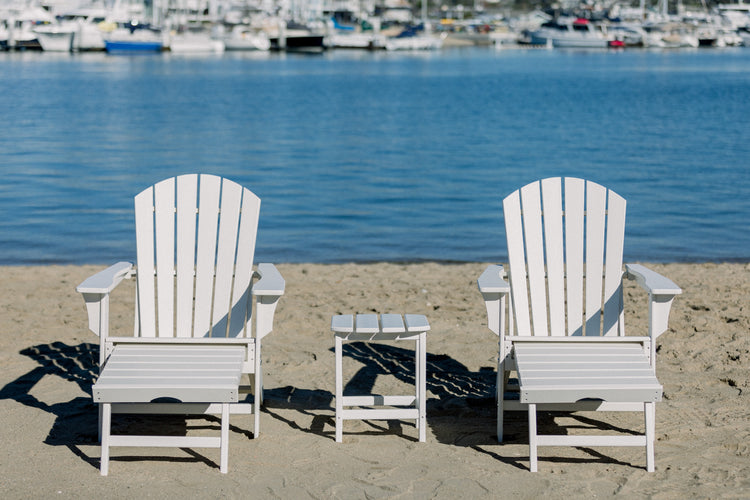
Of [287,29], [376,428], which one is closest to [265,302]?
[376,428]

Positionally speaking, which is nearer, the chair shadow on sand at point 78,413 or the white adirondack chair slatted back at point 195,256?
the chair shadow on sand at point 78,413

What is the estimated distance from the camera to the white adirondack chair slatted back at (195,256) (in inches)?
160

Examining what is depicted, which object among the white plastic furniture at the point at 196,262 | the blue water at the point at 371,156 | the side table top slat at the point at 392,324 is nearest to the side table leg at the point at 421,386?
the side table top slat at the point at 392,324

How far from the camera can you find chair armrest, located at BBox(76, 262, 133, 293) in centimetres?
363

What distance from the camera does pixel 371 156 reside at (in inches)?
635

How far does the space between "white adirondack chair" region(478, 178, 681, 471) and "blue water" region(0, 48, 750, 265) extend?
4.73 m

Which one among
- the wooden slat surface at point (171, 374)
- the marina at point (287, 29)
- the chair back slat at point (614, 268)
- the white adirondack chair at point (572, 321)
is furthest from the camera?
the marina at point (287, 29)

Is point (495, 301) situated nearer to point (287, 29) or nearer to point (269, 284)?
point (269, 284)

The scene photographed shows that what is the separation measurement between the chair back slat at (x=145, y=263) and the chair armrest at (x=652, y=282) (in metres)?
2.15

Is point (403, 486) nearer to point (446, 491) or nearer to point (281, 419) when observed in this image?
point (446, 491)

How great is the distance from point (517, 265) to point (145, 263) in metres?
1.70

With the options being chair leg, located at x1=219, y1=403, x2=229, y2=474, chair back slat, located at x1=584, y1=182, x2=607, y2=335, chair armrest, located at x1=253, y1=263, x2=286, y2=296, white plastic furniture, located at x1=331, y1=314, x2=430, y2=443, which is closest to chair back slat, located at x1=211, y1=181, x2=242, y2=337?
chair armrest, located at x1=253, y1=263, x2=286, y2=296

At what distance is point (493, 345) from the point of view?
5.14 meters

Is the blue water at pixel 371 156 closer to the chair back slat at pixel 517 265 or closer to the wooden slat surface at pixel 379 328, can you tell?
the chair back slat at pixel 517 265
